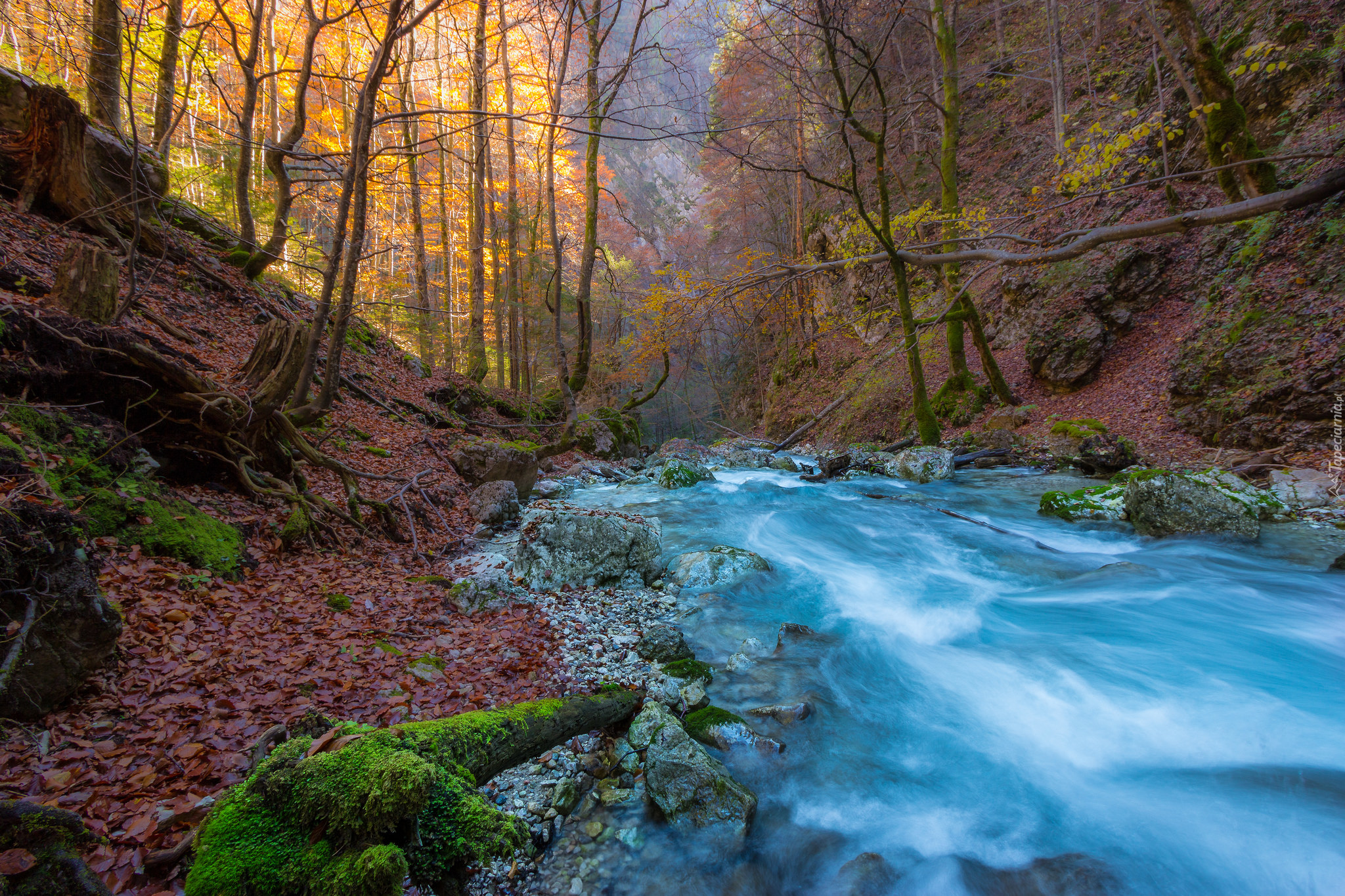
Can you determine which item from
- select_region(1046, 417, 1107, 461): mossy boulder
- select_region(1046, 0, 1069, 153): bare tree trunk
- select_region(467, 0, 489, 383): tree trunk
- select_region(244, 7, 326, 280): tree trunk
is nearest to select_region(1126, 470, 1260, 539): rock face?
select_region(1046, 417, 1107, 461): mossy boulder

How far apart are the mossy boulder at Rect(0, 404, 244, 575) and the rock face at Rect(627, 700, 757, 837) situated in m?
3.44

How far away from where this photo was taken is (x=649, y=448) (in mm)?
20766

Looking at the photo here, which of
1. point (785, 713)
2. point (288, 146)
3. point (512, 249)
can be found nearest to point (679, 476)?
point (785, 713)

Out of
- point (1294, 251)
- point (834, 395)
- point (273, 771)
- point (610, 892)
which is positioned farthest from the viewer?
point (834, 395)

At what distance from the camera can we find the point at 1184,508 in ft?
20.7

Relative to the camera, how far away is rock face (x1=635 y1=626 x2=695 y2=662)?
4180 millimetres

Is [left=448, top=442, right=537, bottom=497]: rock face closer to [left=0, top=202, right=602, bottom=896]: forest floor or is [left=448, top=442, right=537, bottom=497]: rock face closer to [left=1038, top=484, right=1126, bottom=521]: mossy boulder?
[left=0, top=202, right=602, bottom=896]: forest floor

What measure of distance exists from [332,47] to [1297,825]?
699 inches

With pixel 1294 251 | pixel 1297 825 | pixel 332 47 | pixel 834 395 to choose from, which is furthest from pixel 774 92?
pixel 1297 825

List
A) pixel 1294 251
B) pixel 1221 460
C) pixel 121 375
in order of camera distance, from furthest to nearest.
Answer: pixel 1294 251, pixel 1221 460, pixel 121 375

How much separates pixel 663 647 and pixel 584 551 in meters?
1.72

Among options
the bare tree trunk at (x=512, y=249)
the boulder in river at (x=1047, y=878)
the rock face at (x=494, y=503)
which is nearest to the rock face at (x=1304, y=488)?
the boulder in river at (x=1047, y=878)

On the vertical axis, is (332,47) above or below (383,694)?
above

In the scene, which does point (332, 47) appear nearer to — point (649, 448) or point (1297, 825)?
point (649, 448)
